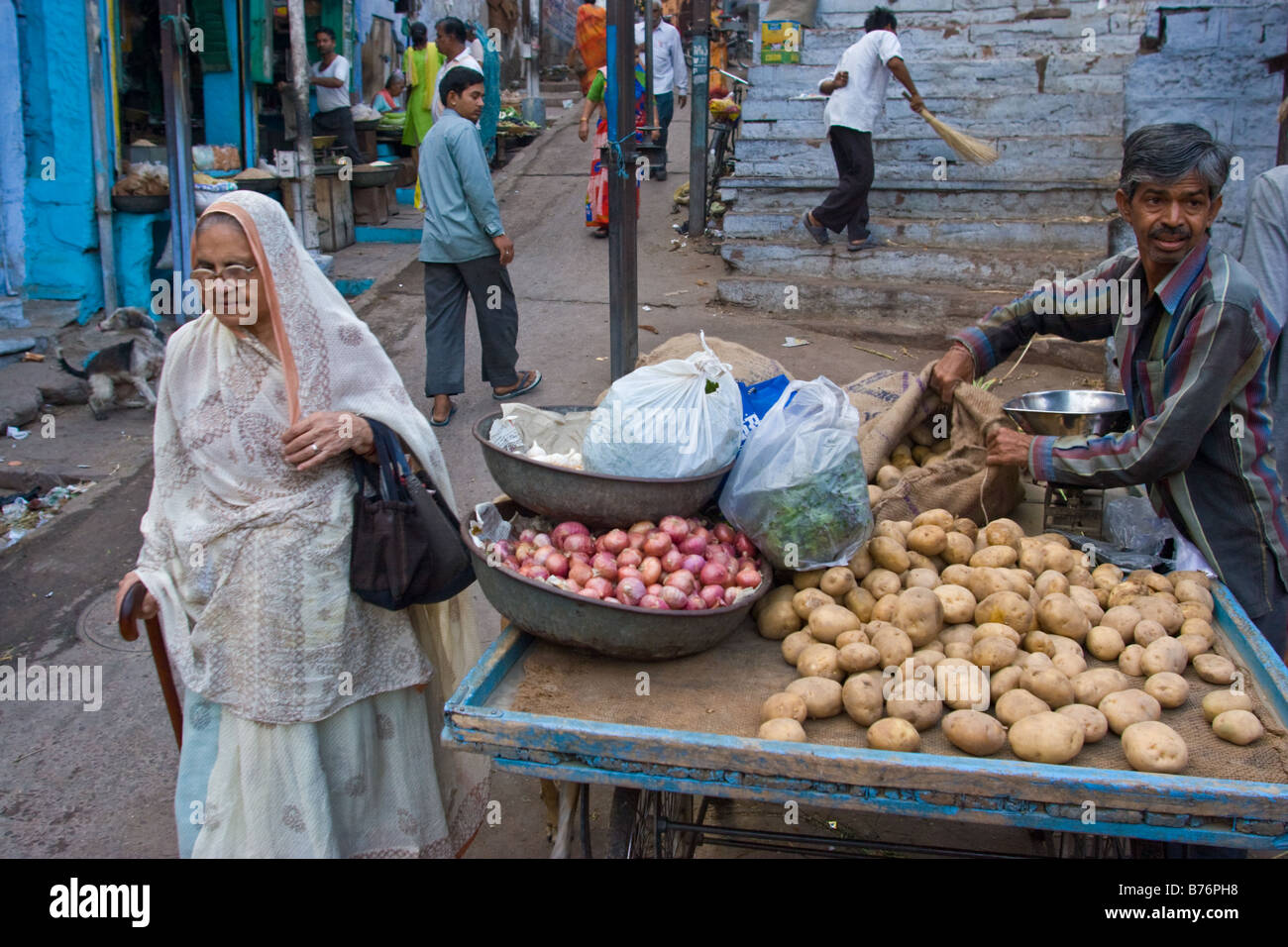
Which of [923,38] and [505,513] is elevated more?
[923,38]

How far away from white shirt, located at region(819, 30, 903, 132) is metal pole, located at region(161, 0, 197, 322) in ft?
14.9

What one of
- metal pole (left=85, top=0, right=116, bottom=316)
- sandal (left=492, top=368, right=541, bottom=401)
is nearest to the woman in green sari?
metal pole (left=85, top=0, right=116, bottom=316)

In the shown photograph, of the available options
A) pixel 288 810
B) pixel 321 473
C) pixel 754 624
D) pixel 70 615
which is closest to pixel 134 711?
pixel 70 615

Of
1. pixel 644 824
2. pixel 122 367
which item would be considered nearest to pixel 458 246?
pixel 122 367

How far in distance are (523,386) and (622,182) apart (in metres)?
1.53

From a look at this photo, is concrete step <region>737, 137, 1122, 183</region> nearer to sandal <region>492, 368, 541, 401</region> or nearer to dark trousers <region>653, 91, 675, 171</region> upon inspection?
dark trousers <region>653, 91, 675, 171</region>

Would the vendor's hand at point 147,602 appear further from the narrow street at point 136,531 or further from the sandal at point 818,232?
the sandal at point 818,232

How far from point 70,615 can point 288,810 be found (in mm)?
2503

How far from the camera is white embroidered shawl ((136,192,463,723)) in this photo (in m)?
2.39

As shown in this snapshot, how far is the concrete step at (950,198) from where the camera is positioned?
311 inches

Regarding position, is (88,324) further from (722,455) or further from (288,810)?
(722,455)

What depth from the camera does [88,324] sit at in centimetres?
716

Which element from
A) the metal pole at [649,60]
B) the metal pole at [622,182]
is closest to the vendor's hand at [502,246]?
the metal pole at [622,182]

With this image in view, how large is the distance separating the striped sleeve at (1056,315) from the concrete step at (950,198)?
532 cm
